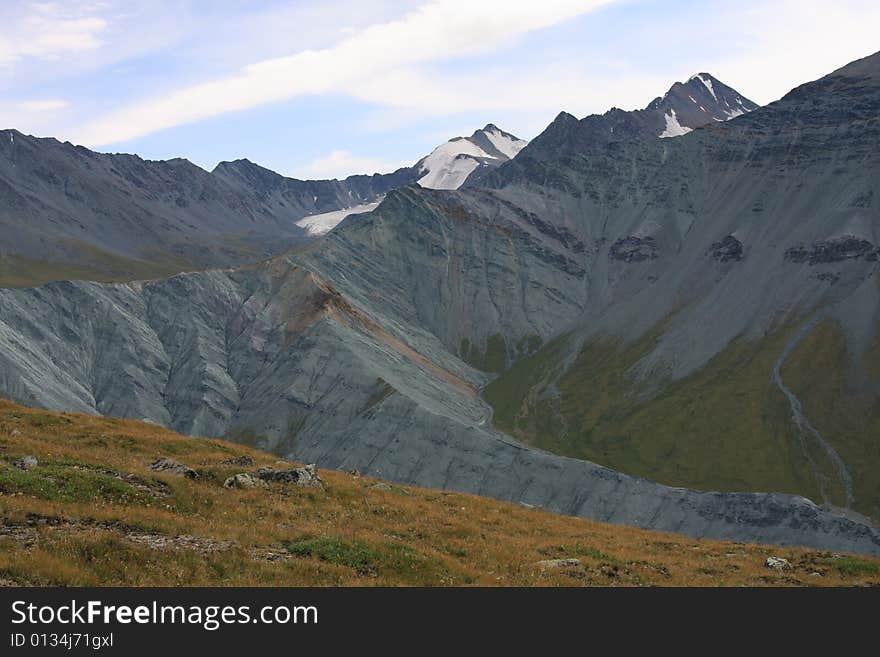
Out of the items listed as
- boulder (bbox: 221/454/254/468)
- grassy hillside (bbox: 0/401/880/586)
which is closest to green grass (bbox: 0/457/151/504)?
grassy hillside (bbox: 0/401/880/586)

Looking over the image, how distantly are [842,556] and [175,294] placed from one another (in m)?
183

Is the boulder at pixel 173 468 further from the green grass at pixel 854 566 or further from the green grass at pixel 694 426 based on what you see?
the green grass at pixel 694 426

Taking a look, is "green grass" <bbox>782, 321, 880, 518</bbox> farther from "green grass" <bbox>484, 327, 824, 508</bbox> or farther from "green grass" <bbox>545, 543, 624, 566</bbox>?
"green grass" <bbox>545, 543, 624, 566</bbox>

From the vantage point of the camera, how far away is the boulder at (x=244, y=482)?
27.4m

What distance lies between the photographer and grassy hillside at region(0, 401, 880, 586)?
1808 centimetres

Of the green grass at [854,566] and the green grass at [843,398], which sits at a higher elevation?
the green grass at [854,566]

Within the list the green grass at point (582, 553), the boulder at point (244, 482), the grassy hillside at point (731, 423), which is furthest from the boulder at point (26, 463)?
the grassy hillside at point (731, 423)

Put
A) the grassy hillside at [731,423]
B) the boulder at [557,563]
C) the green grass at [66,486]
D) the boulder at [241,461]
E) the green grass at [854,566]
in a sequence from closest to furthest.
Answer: the green grass at [66,486], the boulder at [557,563], the green grass at [854,566], the boulder at [241,461], the grassy hillside at [731,423]

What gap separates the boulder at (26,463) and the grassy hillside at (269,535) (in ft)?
A: 1.06

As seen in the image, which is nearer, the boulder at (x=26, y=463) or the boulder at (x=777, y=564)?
the boulder at (x=26, y=463)

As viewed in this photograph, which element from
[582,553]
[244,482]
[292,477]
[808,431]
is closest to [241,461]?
[292,477]
